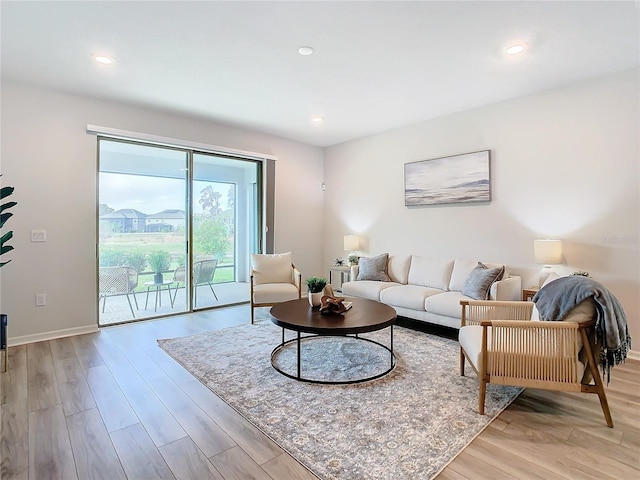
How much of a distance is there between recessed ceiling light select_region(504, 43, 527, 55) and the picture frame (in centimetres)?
143

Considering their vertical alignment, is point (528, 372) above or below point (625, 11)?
below

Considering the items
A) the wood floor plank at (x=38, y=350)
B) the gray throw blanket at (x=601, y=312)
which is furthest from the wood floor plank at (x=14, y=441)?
the gray throw blanket at (x=601, y=312)

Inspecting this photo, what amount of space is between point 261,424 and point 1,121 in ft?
12.8

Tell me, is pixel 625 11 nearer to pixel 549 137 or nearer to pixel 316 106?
pixel 549 137

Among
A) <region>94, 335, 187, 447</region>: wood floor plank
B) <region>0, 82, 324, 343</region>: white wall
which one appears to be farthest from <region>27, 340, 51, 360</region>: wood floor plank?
<region>94, 335, 187, 447</region>: wood floor plank

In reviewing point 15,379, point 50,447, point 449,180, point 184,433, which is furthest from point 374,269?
point 15,379

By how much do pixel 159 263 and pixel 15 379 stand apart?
82.9 inches

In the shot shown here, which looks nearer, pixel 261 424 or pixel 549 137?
pixel 261 424

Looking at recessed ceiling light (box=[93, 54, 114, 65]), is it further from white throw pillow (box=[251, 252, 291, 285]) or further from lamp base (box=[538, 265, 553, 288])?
lamp base (box=[538, 265, 553, 288])

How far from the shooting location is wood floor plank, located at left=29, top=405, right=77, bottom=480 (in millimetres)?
1684

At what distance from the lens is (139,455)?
5.96 ft

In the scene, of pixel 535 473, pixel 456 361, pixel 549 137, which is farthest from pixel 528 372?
pixel 549 137

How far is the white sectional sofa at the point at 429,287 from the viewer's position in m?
3.58

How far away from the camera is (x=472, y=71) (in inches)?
129
